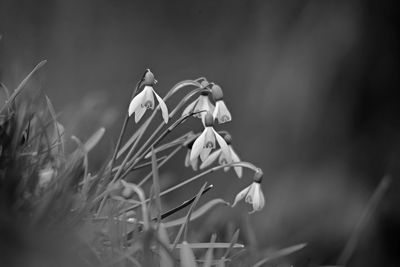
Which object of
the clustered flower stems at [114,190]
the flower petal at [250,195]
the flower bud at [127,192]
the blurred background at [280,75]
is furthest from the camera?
the blurred background at [280,75]

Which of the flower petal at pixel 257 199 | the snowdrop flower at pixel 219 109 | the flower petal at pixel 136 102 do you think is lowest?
the flower petal at pixel 257 199

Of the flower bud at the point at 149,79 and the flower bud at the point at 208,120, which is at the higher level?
the flower bud at the point at 149,79

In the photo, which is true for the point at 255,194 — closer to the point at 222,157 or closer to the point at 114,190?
the point at 222,157

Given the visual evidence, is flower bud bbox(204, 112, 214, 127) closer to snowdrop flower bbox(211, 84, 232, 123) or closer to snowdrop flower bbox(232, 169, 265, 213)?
snowdrop flower bbox(211, 84, 232, 123)

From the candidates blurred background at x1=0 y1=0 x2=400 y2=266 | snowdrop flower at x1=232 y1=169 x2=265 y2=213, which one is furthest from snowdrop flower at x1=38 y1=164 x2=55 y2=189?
blurred background at x1=0 y1=0 x2=400 y2=266

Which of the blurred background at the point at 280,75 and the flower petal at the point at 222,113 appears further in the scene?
the blurred background at the point at 280,75

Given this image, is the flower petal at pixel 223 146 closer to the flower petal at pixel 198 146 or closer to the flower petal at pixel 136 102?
the flower petal at pixel 198 146

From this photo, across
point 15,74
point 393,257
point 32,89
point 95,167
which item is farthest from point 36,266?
point 393,257

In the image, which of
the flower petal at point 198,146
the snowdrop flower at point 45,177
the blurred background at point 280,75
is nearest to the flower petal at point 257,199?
Answer: the flower petal at point 198,146

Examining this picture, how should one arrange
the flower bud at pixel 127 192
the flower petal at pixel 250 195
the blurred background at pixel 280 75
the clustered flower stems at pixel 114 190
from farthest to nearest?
the blurred background at pixel 280 75
the flower petal at pixel 250 195
the flower bud at pixel 127 192
the clustered flower stems at pixel 114 190
